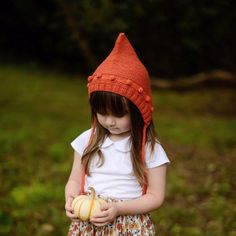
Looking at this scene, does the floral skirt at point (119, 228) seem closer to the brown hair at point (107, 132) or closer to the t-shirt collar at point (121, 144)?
the brown hair at point (107, 132)

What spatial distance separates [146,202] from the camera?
Result: 2303 mm

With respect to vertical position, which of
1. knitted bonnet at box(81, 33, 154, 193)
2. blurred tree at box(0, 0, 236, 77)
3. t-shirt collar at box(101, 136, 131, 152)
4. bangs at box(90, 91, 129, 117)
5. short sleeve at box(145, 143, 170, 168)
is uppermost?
blurred tree at box(0, 0, 236, 77)

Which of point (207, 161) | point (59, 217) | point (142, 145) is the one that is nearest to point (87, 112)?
point (207, 161)

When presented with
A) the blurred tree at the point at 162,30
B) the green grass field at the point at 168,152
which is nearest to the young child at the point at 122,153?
the green grass field at the point at 168,152

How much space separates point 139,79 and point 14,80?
908 centimetres

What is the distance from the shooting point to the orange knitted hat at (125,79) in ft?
7.30

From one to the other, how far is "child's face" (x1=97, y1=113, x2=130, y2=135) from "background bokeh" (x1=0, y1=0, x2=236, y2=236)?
5.14 feet

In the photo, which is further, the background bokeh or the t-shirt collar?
the background bokeh

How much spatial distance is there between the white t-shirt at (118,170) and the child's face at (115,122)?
0.10m

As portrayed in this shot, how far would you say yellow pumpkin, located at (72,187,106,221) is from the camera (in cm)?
215

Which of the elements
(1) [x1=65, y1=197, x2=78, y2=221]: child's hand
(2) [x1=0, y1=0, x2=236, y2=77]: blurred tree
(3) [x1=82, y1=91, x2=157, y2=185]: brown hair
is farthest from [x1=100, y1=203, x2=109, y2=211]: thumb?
(2) [x1=0, y1=0, x2=236, y2=77]: blurred tree

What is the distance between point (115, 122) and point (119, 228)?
20.8 inches

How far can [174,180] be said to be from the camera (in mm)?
4621

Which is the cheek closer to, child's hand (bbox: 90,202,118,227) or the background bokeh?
child's hand (bbox: 90,202,118,227)
